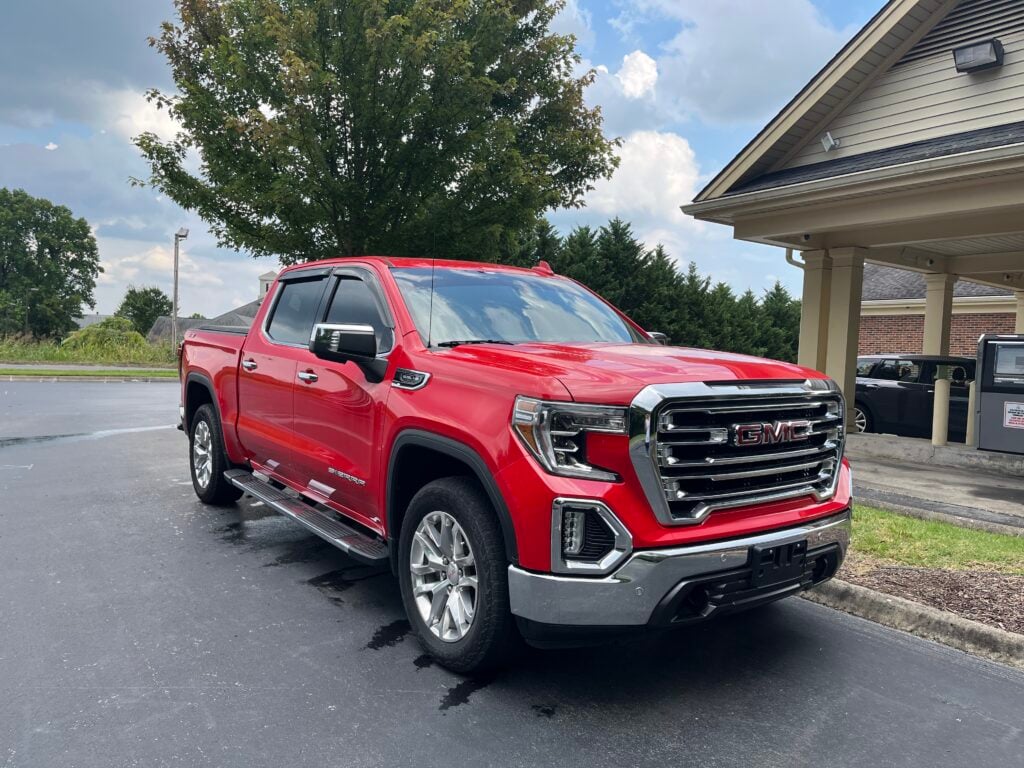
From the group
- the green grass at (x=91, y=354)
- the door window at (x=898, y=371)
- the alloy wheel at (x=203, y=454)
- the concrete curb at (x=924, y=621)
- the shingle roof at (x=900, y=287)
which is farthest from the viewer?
the green grass at (x=91, y=354)

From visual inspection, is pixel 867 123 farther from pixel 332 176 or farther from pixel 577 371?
pixel 577 371

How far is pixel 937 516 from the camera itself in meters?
6.84

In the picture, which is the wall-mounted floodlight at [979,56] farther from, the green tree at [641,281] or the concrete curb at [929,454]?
the green tree at [641,281]

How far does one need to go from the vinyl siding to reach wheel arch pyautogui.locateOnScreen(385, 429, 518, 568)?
Answer: 29.6 ft

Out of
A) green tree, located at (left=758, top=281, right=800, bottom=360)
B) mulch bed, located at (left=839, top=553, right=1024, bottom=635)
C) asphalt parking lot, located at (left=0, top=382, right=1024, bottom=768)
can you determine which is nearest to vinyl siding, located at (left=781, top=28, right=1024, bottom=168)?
mulch bed, located at (left=839, top=553, right=1024, bottom=635)

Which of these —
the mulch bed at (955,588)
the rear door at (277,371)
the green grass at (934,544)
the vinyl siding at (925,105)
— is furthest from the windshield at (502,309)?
the vinyl siding at (925,105)

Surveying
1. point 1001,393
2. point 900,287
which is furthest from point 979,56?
point 900,287

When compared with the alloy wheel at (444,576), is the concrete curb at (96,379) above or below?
below

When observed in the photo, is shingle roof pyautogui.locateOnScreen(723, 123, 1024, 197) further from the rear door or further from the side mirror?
the side mirror

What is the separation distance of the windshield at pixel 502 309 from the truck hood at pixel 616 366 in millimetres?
309

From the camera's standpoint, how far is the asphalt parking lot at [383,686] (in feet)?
9.83

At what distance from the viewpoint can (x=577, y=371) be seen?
3.31m

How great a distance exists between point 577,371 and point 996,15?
32.4 feet

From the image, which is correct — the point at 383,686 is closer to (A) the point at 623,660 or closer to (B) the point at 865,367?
(A) the point at 623,660
